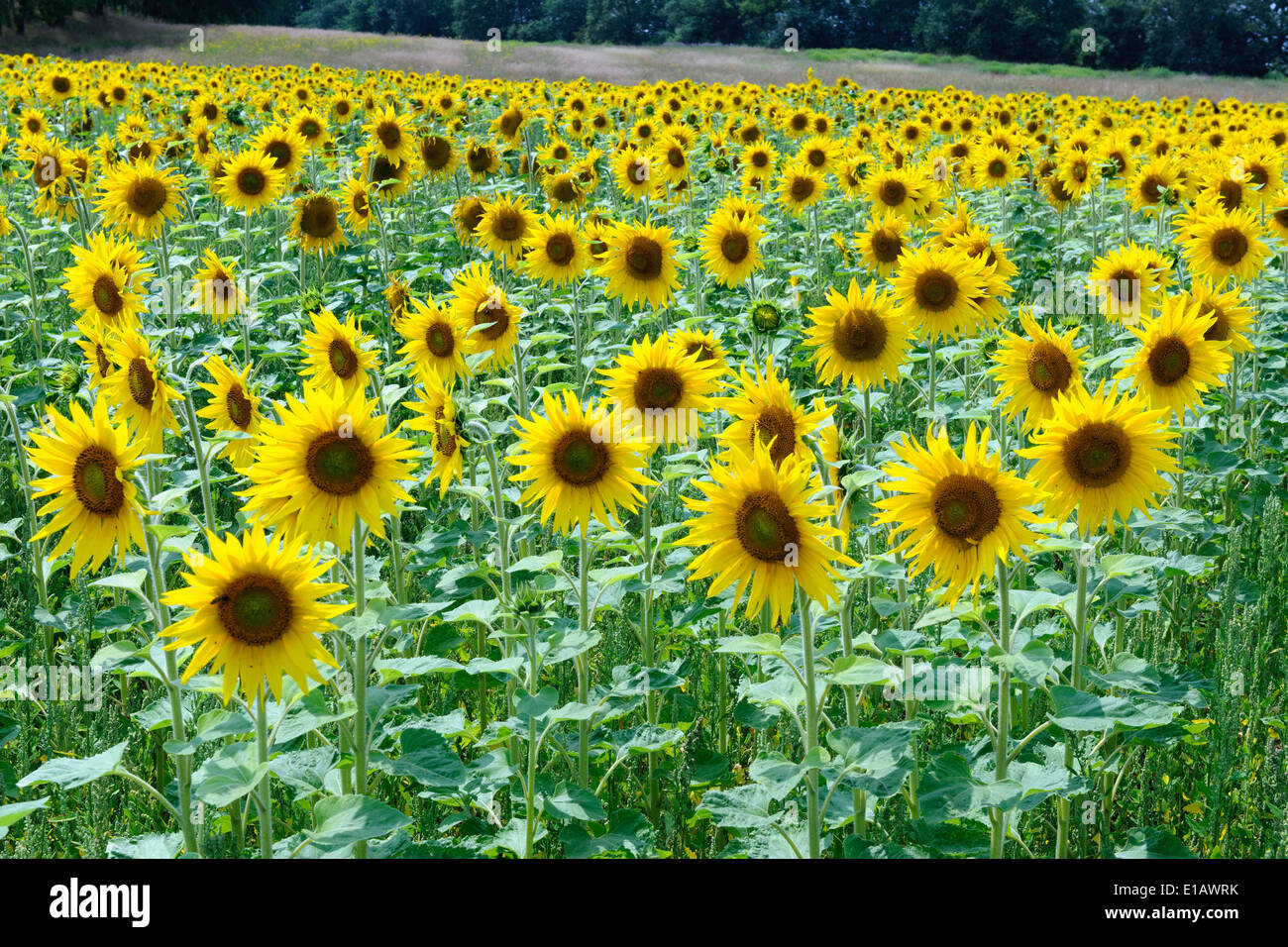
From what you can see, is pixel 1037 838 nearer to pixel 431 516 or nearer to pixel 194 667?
pixel 194 667

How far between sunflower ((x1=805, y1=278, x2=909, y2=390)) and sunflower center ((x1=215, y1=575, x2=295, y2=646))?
2.17 meters

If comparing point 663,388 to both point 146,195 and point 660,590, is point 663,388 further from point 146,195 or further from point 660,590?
point 146,195

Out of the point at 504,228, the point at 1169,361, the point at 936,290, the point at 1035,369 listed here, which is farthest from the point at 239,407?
the point at 504,228

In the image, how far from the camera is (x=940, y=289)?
4.38 meters

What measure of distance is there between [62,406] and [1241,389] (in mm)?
6487

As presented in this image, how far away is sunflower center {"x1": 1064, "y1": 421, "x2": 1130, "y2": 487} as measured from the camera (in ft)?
8.86

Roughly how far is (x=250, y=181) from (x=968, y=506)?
6161 mm

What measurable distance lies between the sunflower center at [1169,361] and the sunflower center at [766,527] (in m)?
1.79

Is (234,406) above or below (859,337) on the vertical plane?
below

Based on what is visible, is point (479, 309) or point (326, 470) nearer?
point (326, 470)

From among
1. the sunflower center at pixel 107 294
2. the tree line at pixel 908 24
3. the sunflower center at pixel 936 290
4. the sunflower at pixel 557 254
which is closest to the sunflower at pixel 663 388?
the sunflower center at pixel 936 290

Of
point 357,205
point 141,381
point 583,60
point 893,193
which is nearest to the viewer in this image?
point 141,381

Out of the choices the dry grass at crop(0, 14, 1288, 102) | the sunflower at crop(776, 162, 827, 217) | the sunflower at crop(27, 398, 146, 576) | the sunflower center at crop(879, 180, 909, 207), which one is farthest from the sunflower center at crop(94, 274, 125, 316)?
the dry grass at crop(0, 14, 1288, 102)

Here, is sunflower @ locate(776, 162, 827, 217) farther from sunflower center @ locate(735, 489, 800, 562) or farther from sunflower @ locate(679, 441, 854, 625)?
sunflower center @ locate(735, 489, 800, 562)
